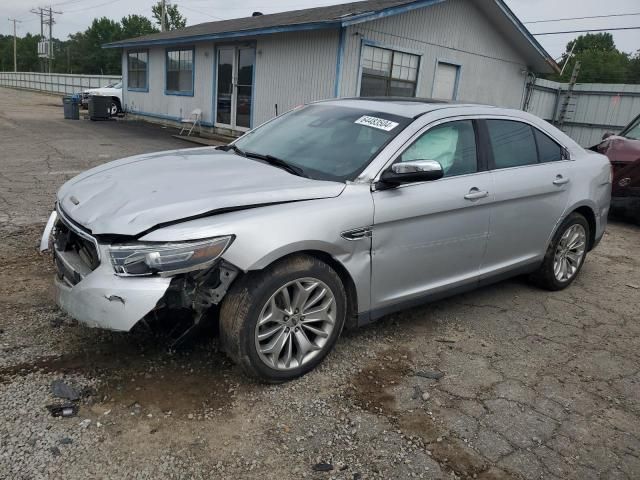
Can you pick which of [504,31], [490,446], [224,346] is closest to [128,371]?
[224,346]

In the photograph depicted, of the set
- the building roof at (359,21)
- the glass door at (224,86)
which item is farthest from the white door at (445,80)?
the glass door at (224,86)

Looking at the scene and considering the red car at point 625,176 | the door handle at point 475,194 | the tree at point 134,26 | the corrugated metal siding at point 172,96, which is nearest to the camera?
the door handle at point 475,194

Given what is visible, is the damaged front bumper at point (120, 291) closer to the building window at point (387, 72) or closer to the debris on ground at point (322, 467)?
the debris on ground at point (322, 467)

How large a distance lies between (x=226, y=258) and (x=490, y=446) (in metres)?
1.64

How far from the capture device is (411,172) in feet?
10.5

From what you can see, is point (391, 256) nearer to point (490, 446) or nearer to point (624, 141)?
point (490, 446)

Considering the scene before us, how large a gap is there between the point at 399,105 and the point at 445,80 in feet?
39.0

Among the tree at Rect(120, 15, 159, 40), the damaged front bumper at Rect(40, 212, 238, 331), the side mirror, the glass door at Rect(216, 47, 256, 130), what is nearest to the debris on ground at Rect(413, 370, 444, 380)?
the side mirror

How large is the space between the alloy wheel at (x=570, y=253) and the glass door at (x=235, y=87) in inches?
442

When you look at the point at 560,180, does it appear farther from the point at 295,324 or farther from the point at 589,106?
the point at 589,106

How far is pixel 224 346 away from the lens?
115 inches

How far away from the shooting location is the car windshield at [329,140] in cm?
345

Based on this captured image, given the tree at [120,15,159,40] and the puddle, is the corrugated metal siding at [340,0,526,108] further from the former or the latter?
the tree at [120,15,159,40]

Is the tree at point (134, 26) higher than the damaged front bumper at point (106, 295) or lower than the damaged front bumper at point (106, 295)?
higher
